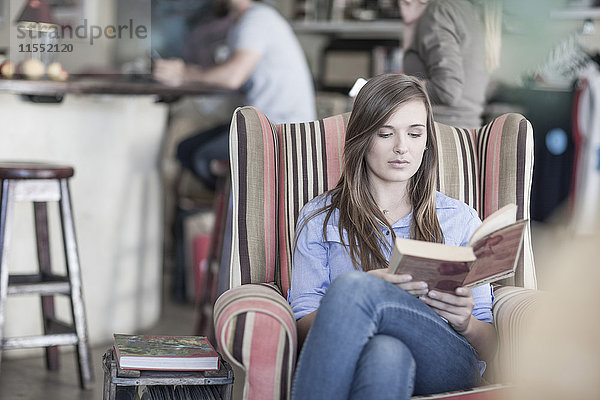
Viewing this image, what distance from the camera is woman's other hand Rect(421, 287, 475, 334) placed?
5.10ft

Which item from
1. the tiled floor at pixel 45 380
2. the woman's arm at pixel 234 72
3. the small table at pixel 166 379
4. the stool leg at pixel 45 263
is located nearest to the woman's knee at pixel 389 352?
the small table at pixel 166 379

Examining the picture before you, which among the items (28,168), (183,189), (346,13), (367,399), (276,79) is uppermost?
(346,13)

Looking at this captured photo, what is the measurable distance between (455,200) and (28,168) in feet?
4.71

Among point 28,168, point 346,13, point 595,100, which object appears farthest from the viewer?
point 346,13

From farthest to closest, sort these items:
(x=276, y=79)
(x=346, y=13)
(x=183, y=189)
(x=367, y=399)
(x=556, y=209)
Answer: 1. (x=346, y=13)
2. (x=183, y=189)
3. (x=556, y=209)
4. (x=276, y=79)
5. (x=367, y=399)

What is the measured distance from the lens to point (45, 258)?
110 inches

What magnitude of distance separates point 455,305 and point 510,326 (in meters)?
0.18

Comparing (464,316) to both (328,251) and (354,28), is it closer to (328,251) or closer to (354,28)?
(328,251)

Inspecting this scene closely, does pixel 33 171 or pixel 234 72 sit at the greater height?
pixel 234 72

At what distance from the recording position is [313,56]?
552 cm

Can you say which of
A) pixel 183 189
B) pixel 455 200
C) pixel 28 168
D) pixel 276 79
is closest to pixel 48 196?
pixel 28 168

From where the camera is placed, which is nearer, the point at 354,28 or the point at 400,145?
the point at 400,145

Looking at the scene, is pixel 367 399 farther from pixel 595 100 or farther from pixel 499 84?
pixel 499 84

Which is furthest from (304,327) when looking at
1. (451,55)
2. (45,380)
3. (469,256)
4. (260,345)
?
(45,380)
